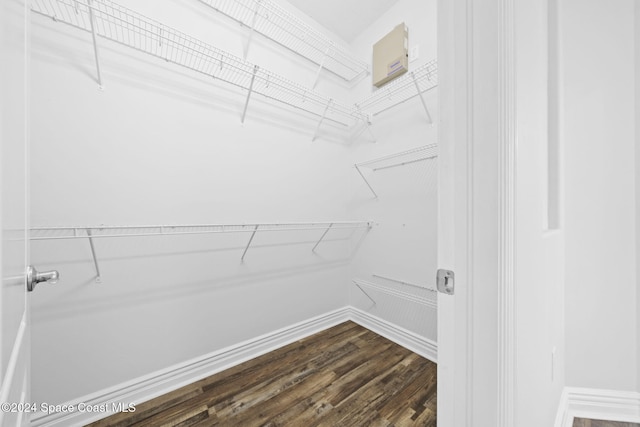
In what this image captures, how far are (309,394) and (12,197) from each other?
145 cm

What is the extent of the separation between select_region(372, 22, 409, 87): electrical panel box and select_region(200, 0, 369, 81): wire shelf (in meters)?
0.17

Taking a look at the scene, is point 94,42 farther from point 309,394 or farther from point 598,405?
point 598,405

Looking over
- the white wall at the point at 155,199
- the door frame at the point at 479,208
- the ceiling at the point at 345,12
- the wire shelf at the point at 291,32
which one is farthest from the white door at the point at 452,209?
the ceiling at the point at 345,12

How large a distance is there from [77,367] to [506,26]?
203 cm

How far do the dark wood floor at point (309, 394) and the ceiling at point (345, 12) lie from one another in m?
2.67

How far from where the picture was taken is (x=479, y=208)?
1.63ft

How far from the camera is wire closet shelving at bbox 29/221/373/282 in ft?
3.24

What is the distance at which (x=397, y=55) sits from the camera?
1.77 meters

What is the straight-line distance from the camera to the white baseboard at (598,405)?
1.09 metres

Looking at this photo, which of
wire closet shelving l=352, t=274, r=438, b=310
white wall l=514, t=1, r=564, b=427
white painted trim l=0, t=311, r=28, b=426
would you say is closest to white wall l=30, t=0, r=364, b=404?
wire closet shelving l=352, t=274, r=438, b=310

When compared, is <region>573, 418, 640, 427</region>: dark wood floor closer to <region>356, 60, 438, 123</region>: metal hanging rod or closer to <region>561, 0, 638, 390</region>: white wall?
<region>561, 0, 638, 390</region>: white wall

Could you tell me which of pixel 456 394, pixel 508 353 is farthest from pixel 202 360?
pixel 508 353

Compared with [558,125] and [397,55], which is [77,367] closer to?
[558,125]

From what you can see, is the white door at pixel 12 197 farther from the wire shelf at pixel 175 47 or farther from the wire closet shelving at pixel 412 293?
the wire closet shelving at pixel 412 293
